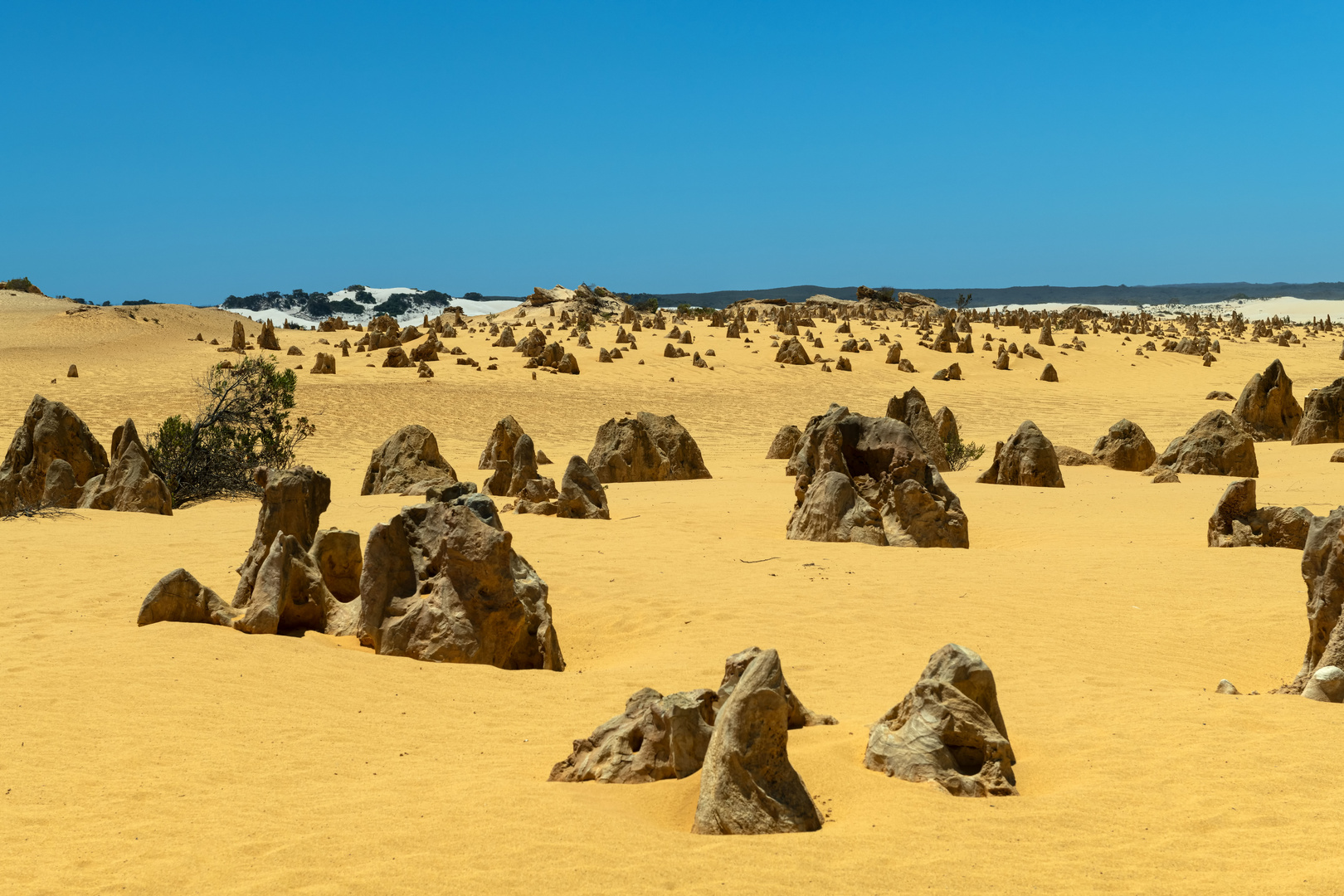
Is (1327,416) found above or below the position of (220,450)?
above

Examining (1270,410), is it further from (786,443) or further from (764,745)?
(764,745)

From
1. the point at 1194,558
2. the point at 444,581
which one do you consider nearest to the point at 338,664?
the point at 444,581

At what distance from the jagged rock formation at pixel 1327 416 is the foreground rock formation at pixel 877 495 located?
12.3m

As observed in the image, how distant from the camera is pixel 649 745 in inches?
204

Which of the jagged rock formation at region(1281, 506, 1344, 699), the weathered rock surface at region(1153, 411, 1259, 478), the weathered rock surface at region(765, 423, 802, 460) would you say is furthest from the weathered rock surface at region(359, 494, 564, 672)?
the weathered rock surface at region(765, 423, 802, 460)

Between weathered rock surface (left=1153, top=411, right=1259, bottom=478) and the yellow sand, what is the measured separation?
2479mm

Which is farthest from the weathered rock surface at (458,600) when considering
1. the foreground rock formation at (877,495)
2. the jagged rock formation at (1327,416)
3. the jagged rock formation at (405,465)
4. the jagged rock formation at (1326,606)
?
the jagged rock formation at (1327,416)

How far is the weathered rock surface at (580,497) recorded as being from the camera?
13945 mm

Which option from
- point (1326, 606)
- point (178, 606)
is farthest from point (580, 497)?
point (1326, 606)

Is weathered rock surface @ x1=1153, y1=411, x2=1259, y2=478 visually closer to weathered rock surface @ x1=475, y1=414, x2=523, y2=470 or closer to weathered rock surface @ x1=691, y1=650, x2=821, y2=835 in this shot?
weathered rock surface @ x1=475, y1=414, x2=523, y2=470

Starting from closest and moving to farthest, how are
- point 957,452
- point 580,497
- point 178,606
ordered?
1. point 178,606
2. point 580,497
3. point 957,452

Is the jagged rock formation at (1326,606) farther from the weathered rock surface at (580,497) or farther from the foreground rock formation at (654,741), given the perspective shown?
the weathered rock surface at (580,497)

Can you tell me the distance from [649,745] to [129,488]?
36.3 feet

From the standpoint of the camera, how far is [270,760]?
5461mm
